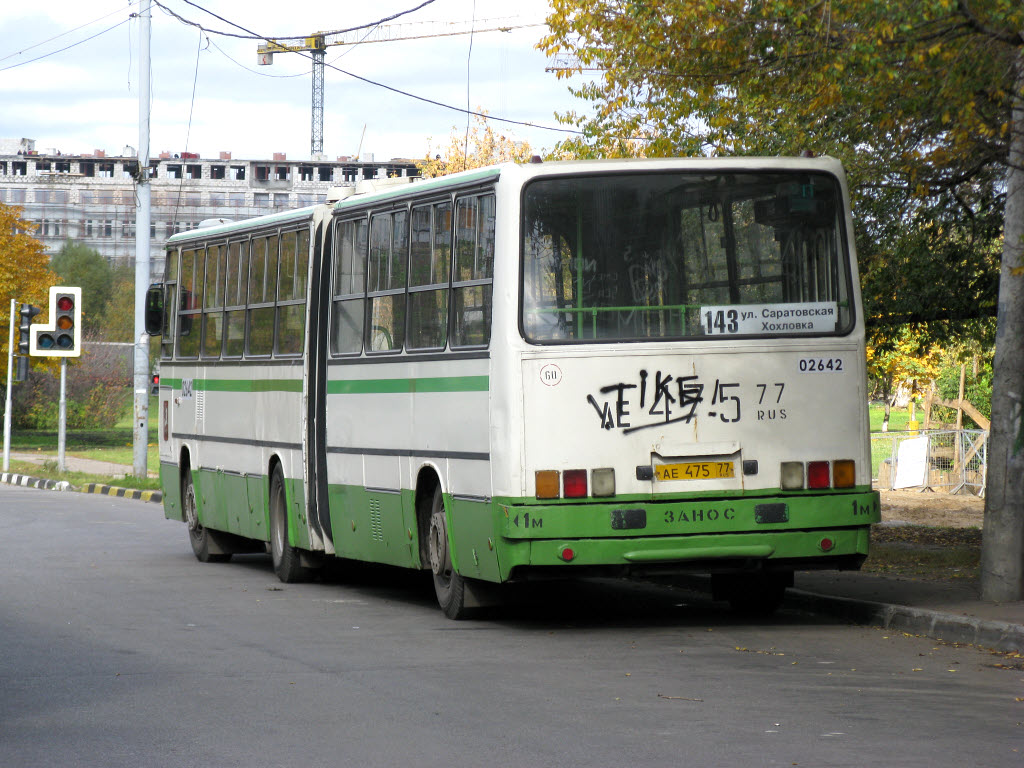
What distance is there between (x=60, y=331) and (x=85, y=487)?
119 inches

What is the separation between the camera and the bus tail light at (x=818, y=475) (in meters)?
11.5

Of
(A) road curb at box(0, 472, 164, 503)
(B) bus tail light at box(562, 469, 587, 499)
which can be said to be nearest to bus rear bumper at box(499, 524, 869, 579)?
(B) bus tail light at box(562, 469, 587, 499)

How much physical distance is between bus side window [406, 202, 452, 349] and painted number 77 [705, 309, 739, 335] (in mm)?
1879

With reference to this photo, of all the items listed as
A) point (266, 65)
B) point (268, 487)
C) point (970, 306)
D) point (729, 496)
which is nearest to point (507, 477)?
point (729, 496)

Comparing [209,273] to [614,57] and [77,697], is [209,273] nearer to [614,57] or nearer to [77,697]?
[614,57]

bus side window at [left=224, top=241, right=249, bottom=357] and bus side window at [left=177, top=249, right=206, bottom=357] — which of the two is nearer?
bus side window at [left=224, top=241, right=249, bottom=357]

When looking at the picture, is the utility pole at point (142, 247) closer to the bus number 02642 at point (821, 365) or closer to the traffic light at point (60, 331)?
the traffic light at point (60, 331)

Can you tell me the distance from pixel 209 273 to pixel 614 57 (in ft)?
16.4

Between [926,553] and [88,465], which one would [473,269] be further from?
[88,465]

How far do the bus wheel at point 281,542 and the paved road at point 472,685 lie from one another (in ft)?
2.93

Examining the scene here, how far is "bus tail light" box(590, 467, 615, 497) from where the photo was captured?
11141 mm

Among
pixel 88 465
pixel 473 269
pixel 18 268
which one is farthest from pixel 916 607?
pixel 18 268

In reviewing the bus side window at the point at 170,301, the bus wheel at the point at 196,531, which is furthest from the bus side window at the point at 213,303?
the bus wheel at the point at 196,531

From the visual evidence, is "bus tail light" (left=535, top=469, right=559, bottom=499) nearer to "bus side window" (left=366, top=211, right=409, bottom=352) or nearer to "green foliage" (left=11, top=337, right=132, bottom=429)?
"bus side window" (left=366, top=211, right=409, bottom=352)
